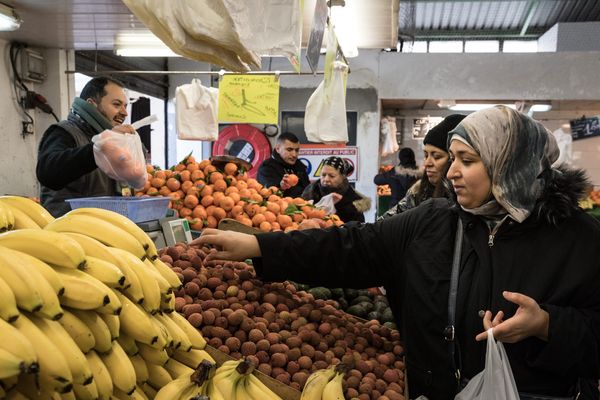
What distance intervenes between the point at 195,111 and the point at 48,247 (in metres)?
4.59

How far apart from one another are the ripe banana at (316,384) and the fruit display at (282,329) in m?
0.10

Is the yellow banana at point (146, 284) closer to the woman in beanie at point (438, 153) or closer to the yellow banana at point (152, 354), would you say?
the yellow banana at point (152, 354)

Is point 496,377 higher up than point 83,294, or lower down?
lower down

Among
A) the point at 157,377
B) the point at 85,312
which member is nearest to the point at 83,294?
the point at 85,312

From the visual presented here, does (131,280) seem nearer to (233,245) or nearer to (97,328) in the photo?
(97,328)

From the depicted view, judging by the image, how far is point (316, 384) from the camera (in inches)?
60.9

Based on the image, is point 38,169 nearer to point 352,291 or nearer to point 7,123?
point 352,291

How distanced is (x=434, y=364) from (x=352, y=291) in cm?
83

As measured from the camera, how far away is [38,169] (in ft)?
10.7

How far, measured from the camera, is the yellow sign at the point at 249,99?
4.74 meters

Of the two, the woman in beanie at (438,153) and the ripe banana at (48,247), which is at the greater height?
the woman in beanie at (438,153)

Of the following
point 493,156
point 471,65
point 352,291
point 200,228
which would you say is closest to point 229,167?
point 200,228

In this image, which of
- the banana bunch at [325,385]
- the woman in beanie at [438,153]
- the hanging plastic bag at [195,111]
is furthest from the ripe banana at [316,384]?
the hanging plastic bag at [195,111]

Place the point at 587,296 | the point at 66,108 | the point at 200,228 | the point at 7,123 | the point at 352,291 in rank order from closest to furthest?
the point at 587,296
the point at 352,291
the point at 200,228
the point at 7,123
the point at 66,108
